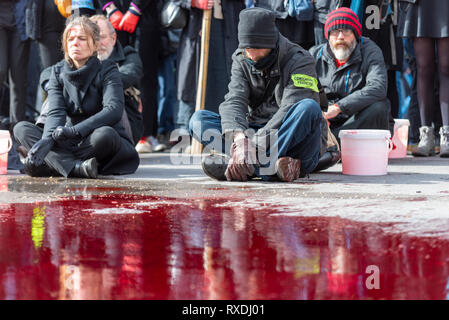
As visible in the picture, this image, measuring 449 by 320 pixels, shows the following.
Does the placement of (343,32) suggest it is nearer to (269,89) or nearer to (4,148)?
(269,89)

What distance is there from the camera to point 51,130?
365 centimetres

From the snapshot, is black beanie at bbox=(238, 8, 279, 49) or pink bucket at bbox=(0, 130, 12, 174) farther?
pink bucket at bbox=(0, 130, 12, 174)

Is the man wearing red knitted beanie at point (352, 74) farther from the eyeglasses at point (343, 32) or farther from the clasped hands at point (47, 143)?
the clasped hands at point (47, 143)

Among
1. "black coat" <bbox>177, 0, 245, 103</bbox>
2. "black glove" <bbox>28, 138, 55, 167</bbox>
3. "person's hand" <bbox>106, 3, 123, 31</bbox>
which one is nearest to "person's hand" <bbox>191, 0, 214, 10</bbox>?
"black coat" <bbox>177, 0, 245, 103</bbox>

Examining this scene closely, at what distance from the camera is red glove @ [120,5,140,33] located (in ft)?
17.1

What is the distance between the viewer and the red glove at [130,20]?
17.1ft

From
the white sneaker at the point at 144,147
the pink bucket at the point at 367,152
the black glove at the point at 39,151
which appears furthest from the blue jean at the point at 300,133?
the white sneaker at the point at 144,147

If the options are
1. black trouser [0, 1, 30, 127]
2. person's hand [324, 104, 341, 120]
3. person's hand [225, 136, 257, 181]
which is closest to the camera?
person's hand [225, 136, 257, 181]

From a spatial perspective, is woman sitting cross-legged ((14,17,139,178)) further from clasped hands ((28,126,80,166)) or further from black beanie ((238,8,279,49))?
black beanie ((238,8,279,49))

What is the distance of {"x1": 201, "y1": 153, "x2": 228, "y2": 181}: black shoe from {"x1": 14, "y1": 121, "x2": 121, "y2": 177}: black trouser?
2.02 ft

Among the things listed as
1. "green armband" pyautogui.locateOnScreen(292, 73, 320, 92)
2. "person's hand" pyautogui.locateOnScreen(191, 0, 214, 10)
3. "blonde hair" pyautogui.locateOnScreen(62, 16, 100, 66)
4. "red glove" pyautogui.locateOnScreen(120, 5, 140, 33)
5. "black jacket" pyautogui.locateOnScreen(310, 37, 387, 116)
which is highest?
"person's hand" pyautogui.locateOnScreen(191, 0, 214, 10)

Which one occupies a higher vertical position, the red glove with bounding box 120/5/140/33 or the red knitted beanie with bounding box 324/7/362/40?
the red glove with bounding box 120/5/140/33
